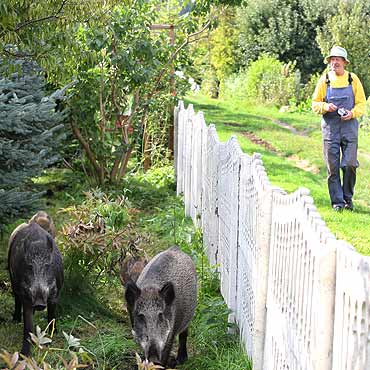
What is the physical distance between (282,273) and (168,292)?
138 cm

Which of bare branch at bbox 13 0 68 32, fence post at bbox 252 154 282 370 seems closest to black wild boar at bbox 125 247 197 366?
fence post at bbox 252 154 282 370

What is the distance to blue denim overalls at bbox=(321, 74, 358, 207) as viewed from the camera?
1149 centimetres

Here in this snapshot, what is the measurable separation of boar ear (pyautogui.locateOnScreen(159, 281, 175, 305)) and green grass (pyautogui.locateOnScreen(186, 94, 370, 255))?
3866 mm

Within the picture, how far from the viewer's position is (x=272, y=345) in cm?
533

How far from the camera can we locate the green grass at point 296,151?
36.3 feet

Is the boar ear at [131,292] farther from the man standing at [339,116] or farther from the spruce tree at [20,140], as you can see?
the man standing at [339,116]

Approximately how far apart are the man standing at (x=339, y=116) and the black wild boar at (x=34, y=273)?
5136mm

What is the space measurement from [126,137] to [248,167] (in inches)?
320

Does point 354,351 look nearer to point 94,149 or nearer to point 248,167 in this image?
point 248,167

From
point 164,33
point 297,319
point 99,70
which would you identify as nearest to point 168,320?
point 297,319

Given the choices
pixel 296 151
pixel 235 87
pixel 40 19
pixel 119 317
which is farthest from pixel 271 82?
pixel 40 19

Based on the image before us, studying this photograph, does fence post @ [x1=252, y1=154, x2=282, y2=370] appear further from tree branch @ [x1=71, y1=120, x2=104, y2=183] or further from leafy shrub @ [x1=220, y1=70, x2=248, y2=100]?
leafy shrub @ [x1=220, y1=70, x2=248, y2=100]

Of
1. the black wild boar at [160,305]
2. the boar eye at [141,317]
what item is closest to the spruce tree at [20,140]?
the black wild boar at [160,305]

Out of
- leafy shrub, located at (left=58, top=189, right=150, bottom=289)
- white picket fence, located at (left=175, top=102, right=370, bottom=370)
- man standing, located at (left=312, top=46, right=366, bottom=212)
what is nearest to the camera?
white picket fence, located at (left=175, top=102, right=370, bottom=370)
